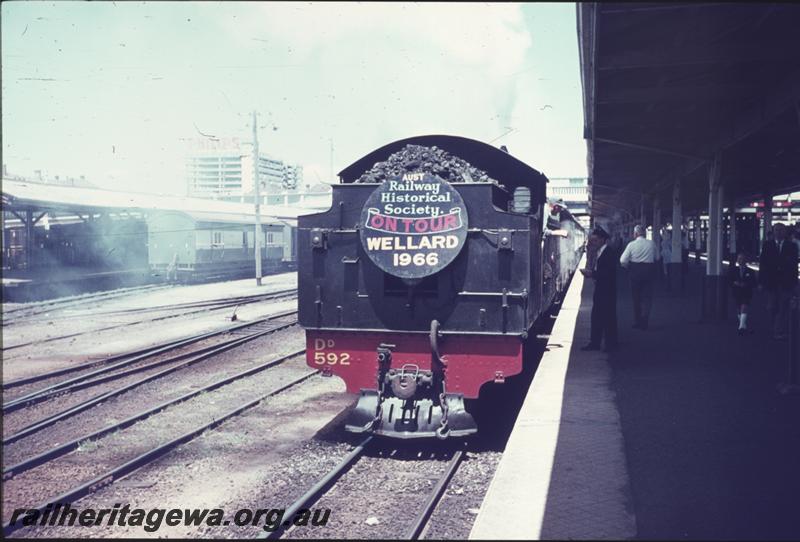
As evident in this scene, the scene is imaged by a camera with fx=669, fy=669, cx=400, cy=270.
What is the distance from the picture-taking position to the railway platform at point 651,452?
13.2ft

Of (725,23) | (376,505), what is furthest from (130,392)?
(725,23)

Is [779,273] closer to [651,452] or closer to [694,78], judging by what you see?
[694,78]

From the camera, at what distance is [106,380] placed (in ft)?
32.3

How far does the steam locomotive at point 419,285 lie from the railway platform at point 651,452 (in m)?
0.84

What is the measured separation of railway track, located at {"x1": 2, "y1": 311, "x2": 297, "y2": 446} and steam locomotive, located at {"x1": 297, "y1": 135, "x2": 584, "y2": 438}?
321 cm

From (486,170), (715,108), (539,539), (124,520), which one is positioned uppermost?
(715,108)

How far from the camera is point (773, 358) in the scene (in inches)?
356

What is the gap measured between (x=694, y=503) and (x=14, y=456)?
6091mm

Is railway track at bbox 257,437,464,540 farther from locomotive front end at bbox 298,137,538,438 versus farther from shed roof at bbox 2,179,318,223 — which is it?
shed roof at bbox 2,179,318,223

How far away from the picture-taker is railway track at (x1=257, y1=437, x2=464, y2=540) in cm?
473

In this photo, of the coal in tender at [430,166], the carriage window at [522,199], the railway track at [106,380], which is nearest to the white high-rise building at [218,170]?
the railway track at [106,380]

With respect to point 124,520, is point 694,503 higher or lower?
higher

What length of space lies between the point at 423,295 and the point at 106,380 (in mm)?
5679

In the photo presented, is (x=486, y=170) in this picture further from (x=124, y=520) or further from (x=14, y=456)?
(x=14, y=456)
